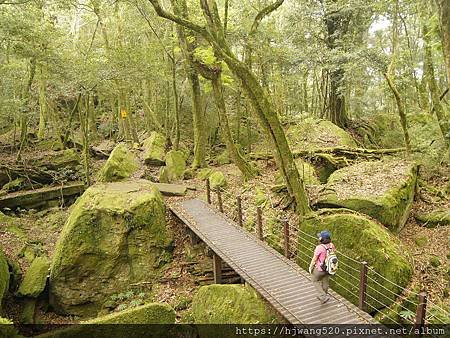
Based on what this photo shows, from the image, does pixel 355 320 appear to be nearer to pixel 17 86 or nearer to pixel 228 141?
pixel 228 141

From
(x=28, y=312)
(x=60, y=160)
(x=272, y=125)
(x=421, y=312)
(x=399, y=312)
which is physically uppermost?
(x=272, y=125)

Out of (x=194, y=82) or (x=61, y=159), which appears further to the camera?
(x=61, y=159)

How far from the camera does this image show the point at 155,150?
71.2 feet

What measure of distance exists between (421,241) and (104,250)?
10.2 metres

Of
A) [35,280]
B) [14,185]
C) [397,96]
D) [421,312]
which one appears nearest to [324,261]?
[421,312]

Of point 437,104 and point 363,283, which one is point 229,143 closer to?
point 437,104

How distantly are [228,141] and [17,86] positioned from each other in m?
12.8

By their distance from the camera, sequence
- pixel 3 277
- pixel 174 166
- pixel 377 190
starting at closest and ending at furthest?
pixel 3 277 → pixel 377 190 → pixel 174 166

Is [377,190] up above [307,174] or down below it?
below

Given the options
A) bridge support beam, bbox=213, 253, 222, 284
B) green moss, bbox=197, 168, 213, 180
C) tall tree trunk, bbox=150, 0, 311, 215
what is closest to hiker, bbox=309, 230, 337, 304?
tall tree trunk, bbox=150, 0, 311, 215

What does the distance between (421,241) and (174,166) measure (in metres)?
11.9

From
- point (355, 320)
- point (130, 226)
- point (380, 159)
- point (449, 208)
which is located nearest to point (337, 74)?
point (380, 159)

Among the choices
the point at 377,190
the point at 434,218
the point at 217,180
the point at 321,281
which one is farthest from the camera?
the point at 217,180

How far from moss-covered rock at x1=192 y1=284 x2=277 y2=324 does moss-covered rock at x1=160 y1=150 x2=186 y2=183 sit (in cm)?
1009
